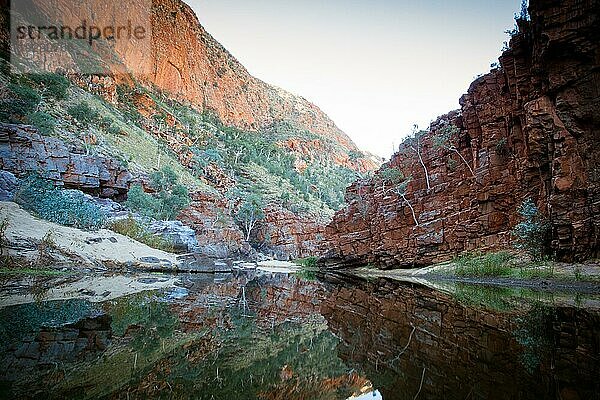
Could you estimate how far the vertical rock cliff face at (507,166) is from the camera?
57.2 ft

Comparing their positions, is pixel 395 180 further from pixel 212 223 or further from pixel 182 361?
pixel 182 361

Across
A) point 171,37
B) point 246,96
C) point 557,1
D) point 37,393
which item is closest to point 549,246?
point 557,1

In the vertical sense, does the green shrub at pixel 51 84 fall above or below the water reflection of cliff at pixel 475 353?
above

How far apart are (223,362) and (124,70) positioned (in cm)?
8440

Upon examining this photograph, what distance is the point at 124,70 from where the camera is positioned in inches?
3022

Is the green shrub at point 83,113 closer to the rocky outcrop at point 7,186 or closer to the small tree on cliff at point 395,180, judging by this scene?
the rocky outcrop at point 7,186

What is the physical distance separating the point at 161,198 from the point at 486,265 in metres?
35.0

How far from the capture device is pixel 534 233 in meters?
18.9

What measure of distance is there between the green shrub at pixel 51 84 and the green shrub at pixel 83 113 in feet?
6.18

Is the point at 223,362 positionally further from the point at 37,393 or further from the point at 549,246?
the point at 549,246

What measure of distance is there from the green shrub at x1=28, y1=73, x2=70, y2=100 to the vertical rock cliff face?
34397mm

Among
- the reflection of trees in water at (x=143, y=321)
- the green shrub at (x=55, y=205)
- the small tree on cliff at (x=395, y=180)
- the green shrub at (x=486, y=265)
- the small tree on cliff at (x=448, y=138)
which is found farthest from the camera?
the small tree on cliff at (x=395, y=180)

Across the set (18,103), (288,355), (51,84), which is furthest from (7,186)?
(51,84)

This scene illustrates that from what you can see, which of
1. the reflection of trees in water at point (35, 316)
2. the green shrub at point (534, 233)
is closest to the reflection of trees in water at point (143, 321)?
the reflection of trees in water at point (35, 316)
